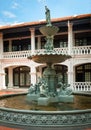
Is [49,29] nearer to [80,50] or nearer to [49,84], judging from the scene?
[49,84]

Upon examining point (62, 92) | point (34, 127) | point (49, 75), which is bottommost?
point (34, 127)

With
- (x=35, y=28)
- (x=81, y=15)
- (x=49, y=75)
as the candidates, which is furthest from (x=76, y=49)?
(x=49, y=75)

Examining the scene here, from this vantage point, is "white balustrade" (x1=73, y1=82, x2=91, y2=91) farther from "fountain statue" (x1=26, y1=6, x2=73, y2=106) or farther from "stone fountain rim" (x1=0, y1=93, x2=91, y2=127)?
"stone fountain rim" (x1=0, y1=93, x2=91, y2=127)

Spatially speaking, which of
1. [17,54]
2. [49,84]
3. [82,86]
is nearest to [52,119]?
[49,84]

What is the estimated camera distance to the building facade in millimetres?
23375

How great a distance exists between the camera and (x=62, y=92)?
11203 millimetres

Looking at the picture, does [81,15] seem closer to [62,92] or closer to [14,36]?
[14,36]

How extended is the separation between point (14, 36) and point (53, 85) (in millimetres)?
18606

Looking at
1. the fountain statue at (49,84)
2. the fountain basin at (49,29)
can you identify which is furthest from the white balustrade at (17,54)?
the fountain basin at (49,29)

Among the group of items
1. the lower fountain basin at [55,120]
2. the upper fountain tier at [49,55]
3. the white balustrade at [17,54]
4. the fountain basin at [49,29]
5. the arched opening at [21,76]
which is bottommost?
the lower fountain basin at [55,120]

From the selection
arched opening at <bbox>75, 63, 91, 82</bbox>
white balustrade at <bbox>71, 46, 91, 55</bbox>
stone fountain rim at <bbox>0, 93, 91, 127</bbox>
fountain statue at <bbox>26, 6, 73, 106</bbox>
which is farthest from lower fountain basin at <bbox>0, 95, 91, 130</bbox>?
arched opening at <bbox>75, 63, 91, 82</bbox>

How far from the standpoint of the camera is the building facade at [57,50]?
76.7ft

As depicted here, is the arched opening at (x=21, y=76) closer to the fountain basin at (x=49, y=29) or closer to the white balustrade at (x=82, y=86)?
A: the white balustrade at (x=82, y=86)

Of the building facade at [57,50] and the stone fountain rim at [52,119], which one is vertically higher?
the building facade at [57,50]
